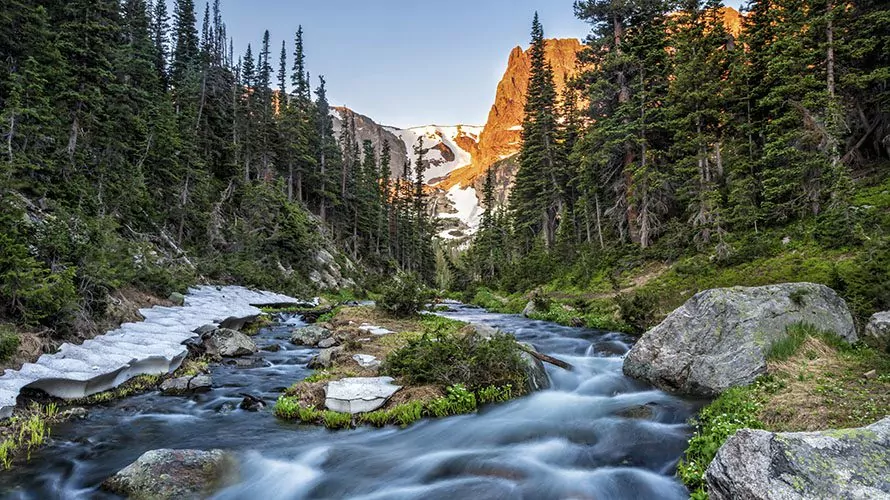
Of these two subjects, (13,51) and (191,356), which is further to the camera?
(13,51)

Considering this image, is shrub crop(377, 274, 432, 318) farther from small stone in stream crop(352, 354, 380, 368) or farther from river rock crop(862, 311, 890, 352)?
river rock crop(862, 311, 890, 352)

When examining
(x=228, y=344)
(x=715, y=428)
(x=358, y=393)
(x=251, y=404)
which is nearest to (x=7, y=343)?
(x=251, y=404)

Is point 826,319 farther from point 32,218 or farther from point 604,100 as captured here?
point 604,100

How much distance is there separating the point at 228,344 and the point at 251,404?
216 inches

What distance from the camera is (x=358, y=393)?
849 cm

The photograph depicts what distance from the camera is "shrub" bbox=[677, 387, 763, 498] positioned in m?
5.54

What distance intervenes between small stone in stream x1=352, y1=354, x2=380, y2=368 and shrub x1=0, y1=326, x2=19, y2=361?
21.6ft

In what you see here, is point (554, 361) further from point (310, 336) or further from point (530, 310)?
point (530, 310)

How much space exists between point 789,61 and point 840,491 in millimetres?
22212

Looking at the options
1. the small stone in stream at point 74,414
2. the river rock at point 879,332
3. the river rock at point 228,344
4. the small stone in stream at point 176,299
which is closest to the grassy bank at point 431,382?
the small stone in stream at point 74,414

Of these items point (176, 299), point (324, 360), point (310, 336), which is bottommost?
point (310, 336)

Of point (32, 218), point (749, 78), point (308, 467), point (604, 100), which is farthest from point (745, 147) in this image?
point (32, 218)

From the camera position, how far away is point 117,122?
22781mm

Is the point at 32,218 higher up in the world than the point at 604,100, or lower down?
lower down
